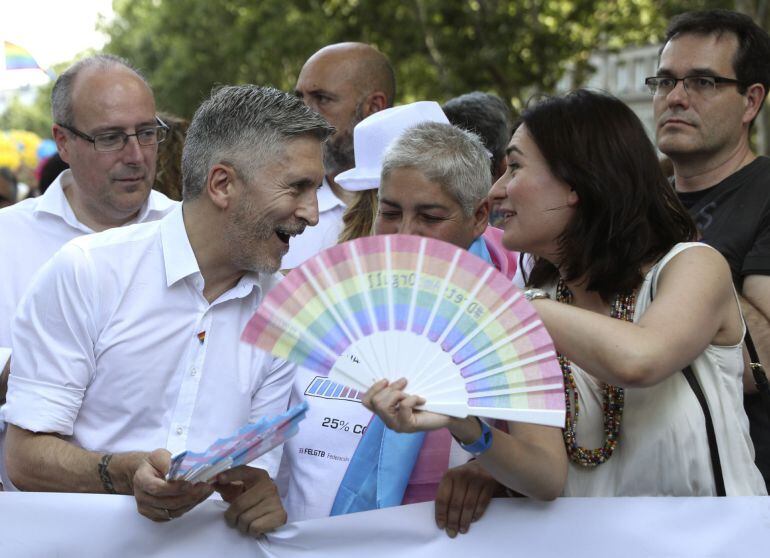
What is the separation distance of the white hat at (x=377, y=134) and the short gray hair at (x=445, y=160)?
40 cm

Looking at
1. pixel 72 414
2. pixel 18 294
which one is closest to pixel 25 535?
pixel 72 414

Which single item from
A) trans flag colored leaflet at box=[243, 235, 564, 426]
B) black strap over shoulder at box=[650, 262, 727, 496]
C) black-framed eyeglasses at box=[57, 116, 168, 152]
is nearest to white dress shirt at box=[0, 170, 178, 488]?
black-framed eyeglasses at box=[57, 116, 168, 152]

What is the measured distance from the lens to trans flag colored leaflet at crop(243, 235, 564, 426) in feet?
7.77

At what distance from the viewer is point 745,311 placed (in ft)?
11.4

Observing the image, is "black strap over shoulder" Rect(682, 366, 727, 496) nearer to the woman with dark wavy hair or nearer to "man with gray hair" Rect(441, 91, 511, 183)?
the woman with dark wavy hair

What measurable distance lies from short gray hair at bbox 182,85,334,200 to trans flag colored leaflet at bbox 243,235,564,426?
0.78m

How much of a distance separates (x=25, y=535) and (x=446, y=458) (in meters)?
1.16

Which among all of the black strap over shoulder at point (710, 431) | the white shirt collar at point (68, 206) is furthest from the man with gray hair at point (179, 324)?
the white shirt collar at point (68, 206)

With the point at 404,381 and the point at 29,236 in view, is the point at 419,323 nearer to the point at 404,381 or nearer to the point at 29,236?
the point at 404,381

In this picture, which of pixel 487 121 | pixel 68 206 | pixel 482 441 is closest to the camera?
pixel 482 441

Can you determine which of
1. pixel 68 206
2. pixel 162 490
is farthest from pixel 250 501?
pixel 68 206

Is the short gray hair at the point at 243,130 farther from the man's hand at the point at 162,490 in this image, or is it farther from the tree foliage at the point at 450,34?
the tree foliage at the point at 450,34

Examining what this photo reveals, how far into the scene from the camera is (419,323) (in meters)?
2.39

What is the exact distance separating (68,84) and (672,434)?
9.78ft
